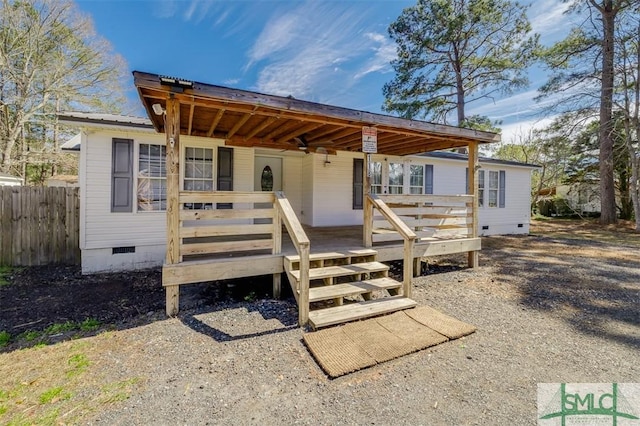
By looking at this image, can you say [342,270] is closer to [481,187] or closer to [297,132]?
[297,132]

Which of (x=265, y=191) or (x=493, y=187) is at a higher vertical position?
(x=493, y=187)

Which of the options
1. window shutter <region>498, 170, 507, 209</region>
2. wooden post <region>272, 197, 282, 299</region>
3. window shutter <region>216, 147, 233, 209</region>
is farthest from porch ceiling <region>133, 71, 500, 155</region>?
window shutter <region>498, 170, 507, 209</region>

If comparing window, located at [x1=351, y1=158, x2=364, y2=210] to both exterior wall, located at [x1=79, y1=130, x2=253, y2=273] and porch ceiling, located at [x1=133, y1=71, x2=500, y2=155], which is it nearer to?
porch ceiling, located at [x1=133, y1=71, x2=500, y2=155]

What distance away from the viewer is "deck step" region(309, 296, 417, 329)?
3321 mm

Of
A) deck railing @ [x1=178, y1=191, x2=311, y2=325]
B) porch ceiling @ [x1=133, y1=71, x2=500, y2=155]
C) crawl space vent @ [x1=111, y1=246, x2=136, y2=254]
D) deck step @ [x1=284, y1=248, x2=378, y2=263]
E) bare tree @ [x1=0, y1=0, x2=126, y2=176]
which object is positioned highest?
bare tree @ [x1=0, y1=0, x2=126, y2=176]

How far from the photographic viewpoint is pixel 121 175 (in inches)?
228

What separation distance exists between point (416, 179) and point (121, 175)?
7822 mm

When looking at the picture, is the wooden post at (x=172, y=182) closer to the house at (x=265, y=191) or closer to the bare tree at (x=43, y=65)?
the house at (x=265, y=191)

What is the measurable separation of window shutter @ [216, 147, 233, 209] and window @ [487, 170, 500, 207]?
29.9 ft

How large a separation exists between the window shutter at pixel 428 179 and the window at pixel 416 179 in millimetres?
115

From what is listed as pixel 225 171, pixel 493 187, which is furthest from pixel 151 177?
pixel 493 187

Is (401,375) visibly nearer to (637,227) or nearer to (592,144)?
(637,227)

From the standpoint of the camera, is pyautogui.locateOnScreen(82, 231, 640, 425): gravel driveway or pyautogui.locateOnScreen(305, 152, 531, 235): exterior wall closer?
pyautogui.locateOnScreen(82, 231, 640, 425): gravel driveway

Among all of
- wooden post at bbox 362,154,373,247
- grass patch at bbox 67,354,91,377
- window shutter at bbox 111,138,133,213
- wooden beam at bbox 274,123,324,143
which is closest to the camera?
grass patch at bbox 67,354,91,377
